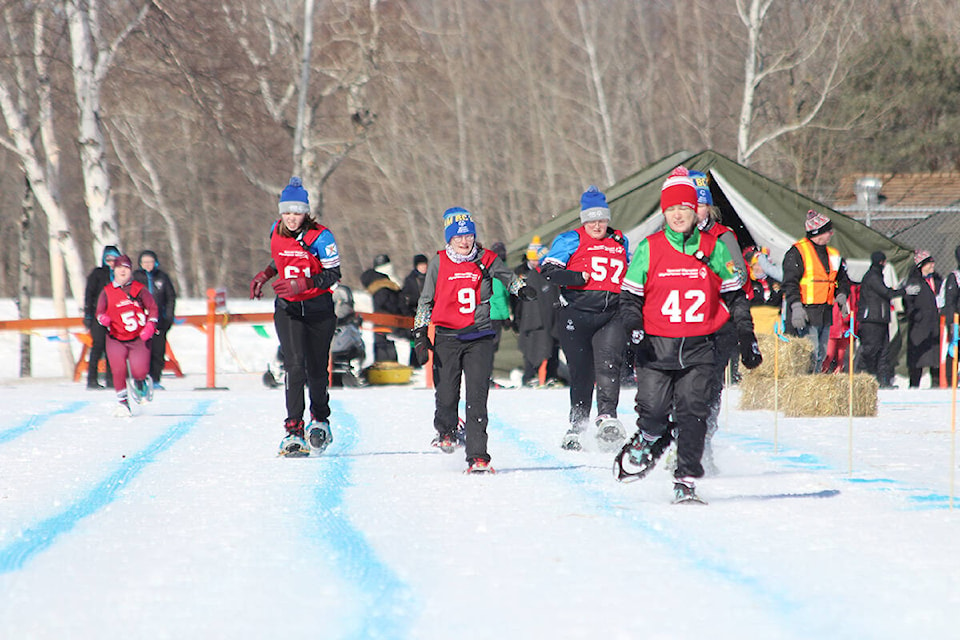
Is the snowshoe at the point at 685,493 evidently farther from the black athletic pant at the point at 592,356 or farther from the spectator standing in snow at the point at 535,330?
the spectator standing in snow at the point at 535,330

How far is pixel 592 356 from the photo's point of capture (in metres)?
9.87

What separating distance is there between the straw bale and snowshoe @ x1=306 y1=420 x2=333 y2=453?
213 inches

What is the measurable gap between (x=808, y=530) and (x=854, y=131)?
112ft

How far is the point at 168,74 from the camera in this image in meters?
24.4

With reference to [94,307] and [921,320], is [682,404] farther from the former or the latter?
[921,320]

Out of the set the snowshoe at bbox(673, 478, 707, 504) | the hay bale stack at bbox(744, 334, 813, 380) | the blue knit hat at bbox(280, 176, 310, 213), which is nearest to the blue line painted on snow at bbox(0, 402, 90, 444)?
the blue knit hat at bbox(280, 176, 310, 213)

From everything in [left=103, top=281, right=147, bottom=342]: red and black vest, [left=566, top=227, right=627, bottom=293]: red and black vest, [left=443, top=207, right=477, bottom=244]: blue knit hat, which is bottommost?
[left=103, top=281, right=147, bottom=342]: red and black vest

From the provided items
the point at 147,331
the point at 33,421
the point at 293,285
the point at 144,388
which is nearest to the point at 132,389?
the point at 144,388

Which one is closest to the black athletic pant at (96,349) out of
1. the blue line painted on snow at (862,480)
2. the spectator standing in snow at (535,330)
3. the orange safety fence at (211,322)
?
the orange safety fence at (211,322)

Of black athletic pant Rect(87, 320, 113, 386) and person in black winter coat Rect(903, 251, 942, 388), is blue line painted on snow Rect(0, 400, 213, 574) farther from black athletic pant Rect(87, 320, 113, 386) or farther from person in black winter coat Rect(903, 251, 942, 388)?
person in black winter coat Rect(903, 251, 942, 388)

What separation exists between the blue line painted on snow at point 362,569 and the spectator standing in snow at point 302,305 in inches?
32.1

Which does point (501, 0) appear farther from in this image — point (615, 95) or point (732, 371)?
point (732, 371)

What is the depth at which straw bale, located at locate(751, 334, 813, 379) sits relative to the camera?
44.2 feet

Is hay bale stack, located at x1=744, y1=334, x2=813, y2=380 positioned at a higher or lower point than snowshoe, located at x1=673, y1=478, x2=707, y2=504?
higher
